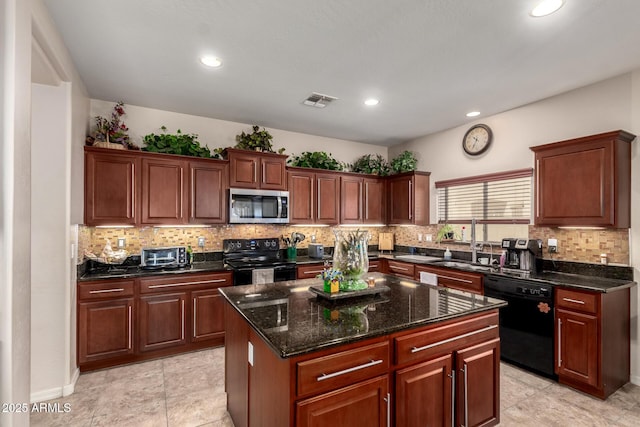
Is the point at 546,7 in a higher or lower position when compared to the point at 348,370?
higher

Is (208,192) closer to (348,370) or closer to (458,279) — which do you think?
(348,370)

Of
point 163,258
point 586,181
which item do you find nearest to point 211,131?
point 163,258

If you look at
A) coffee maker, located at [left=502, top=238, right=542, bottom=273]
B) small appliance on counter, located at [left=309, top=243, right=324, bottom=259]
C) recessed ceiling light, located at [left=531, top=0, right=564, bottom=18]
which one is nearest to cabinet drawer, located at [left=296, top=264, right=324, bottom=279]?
small appliance on counter, located at [left=309, top=243, right=324, bottom=259]

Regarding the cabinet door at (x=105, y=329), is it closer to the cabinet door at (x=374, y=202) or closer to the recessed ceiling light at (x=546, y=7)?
the cabinet door at (x=374, y=202)

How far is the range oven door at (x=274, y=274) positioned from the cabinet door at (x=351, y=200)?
1.33m

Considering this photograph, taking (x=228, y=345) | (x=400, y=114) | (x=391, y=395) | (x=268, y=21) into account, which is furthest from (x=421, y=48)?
(x=228, y=345)

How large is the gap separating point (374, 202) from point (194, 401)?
3.84m

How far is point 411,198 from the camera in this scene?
196 inches

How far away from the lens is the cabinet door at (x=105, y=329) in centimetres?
306

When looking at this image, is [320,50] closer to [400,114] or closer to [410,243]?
[400,114]

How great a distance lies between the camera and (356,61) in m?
2.78

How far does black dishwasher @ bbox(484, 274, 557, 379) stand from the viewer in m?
2.96

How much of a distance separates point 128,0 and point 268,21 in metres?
0.90

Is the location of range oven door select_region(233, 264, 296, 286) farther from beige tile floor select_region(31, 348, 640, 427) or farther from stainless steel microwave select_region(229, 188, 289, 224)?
beige tile floor select_region(31, 348, 640, 427)
